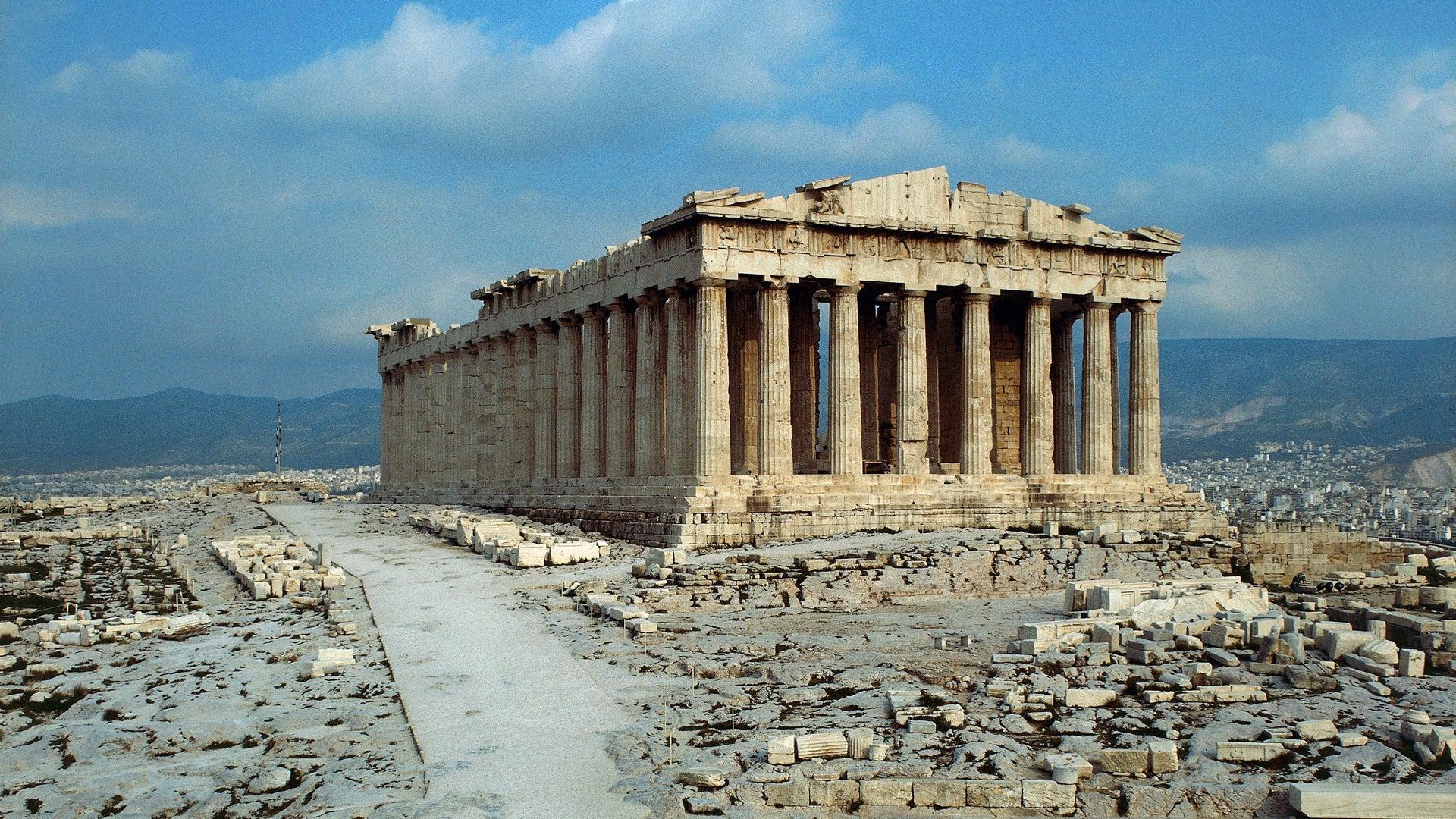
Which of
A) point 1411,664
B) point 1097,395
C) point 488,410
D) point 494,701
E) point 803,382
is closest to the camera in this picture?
point 494,701

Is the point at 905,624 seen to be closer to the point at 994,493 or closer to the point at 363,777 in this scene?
the point at 363,777

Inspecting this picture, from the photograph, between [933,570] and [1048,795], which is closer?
[1048,795]

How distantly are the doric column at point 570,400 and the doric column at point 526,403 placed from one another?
10.2 ft

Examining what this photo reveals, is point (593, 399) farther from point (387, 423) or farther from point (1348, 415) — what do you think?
point (1348, 415)

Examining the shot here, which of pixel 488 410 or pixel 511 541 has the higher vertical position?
pixel 488 410

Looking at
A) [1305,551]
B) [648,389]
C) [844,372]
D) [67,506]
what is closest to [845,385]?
[844,372]

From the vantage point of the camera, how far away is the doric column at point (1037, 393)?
41.0 m

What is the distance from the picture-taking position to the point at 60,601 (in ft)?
89.5

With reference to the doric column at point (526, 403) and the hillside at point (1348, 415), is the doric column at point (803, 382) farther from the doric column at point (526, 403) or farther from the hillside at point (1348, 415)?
the hillside at point (1348, 415)

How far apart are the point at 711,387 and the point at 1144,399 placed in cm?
1577

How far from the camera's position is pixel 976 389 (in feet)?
131

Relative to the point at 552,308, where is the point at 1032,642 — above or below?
below

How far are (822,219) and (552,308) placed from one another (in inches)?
500

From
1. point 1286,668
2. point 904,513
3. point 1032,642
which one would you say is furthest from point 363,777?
point 904,513
